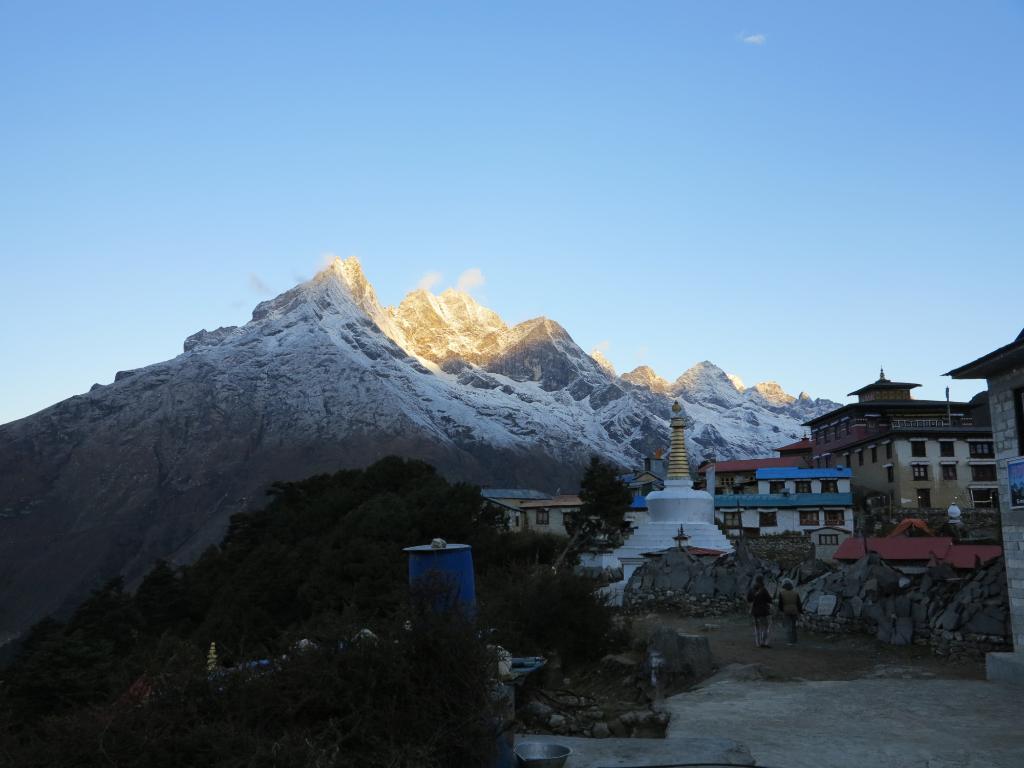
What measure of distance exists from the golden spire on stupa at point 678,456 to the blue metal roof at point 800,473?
437 inches

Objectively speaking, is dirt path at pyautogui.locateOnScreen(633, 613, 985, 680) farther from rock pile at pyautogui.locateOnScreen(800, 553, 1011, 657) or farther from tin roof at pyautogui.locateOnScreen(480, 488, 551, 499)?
tin roof at pyautogui.locateOnScreen(480, 488, 551, 499)

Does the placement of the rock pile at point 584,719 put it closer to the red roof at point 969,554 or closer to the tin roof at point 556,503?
the red roof at point 969,554

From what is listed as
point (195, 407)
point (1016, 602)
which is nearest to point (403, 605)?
point (1016, 602)

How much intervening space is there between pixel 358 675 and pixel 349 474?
51.8m

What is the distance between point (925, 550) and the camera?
2352 cm

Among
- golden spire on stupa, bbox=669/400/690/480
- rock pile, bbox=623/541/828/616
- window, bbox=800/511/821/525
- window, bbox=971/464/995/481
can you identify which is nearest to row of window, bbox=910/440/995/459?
window, bbox=971/464/995/481

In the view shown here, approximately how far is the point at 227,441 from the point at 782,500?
92770mm

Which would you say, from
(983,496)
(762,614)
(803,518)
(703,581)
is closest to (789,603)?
(762,614)

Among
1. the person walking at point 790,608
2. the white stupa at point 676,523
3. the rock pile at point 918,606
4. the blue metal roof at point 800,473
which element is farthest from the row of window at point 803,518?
the person walking at point 790,608

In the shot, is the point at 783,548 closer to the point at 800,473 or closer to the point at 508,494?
the point at 800,473

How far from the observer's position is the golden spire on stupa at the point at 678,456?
4706 centimetres

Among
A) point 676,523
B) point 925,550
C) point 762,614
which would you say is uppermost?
point 925,550

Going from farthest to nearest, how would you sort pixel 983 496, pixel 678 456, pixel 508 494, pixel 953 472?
1. pixel 508 494
2. pixel 953 472
3. pixel 983 496
4. pixel 678 456

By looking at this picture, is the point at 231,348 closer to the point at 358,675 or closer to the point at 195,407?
the point at 195,407
